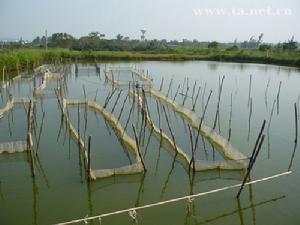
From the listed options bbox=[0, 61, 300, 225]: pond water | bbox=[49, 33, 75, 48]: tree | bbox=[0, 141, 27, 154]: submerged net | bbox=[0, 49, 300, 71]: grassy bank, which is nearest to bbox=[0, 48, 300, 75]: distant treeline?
bbox=[0, 49, 300, 71]: grassy bank

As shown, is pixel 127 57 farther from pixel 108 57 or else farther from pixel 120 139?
pixel 120 139

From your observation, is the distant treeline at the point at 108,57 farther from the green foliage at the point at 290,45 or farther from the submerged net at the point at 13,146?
the submerged net at the point at 13,146

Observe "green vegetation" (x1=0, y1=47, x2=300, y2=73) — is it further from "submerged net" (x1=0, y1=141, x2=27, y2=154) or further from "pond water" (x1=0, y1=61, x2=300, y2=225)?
"submerged net" (x1=0, y1=141, x2=27, y2=154)

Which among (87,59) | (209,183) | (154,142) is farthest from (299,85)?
(87,59)

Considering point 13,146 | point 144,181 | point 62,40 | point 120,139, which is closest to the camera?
point 144,181

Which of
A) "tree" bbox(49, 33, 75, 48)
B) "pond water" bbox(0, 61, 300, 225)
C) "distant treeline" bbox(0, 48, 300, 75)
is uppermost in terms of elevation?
"tree" bbox(49, 33, 75, 48)

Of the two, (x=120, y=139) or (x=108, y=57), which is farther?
(x=108, y=57)

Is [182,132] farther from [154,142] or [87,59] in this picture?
[87,59]

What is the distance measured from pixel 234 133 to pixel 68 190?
18.4 ft

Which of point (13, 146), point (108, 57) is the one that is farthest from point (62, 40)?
point (13, 146)

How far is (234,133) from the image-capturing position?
10.7 m

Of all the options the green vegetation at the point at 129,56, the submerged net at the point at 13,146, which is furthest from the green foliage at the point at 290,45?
the submerged net at the point at 13,146

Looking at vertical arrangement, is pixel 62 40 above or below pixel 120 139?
above

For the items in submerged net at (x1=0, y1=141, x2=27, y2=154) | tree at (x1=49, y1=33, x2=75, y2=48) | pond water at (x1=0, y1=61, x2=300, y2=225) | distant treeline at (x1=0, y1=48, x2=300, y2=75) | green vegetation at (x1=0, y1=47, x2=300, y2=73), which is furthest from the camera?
tree at (x1=49, y1=33, x2=75, y2=48)
